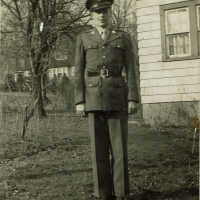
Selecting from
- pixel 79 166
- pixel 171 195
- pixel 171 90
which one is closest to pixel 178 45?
pixel 171 90

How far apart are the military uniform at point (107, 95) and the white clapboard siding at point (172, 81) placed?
6746 mm

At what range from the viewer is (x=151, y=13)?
10.8m

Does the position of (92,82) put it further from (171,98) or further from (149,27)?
(149,27)

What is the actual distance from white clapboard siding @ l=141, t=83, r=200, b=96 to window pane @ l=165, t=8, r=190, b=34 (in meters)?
1.68

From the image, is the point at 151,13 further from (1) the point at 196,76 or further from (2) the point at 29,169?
(2) the point at 29,169

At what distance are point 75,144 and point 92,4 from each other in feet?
17.9

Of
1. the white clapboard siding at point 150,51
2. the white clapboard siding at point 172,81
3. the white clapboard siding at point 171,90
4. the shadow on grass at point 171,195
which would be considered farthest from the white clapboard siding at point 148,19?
the shadow on grass at point 171,195

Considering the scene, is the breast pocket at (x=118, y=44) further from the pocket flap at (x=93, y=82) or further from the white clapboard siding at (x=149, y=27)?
the white clapboard siding at (x=149, y=27)

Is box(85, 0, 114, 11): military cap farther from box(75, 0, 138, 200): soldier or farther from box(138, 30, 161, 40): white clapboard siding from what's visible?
box(138, 30, 161, 40): white clapboard siding

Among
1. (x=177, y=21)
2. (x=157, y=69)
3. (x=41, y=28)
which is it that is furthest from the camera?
(x=41, y=28)

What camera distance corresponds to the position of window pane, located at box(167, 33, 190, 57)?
10438 mm

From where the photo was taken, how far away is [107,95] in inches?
148

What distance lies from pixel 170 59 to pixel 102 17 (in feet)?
23.5

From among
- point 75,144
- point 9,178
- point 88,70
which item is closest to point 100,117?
point 88,70
